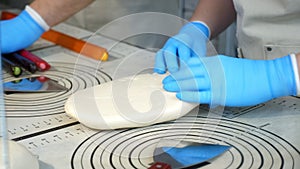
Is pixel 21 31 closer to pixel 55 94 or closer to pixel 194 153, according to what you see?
pixel 55 94

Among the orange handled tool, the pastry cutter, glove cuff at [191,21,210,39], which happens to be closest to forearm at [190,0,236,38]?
glove cuff at [191,21,210,39]

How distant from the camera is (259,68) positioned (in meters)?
0.74

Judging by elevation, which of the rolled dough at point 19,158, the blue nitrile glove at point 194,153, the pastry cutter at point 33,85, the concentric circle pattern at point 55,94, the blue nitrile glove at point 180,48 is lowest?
the concentric circle pattern at point 55,94

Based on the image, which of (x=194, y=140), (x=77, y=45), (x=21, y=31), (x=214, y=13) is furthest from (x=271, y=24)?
(x=21, y=31)

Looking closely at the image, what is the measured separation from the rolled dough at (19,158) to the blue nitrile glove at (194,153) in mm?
174

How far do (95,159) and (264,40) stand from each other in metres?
0.44

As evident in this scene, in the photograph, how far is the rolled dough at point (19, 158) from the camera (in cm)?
53

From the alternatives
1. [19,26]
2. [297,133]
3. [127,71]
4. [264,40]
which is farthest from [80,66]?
[297,133]

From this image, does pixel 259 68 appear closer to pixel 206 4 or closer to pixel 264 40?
pixel 264 40

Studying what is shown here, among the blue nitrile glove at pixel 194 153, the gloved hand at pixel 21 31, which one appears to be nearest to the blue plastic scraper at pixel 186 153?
the blue nitrile glove at pixel 194 153

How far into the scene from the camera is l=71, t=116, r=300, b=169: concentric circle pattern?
60 cm

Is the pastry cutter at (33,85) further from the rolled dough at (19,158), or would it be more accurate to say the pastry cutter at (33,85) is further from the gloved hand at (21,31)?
the rolled dough at (19,158)

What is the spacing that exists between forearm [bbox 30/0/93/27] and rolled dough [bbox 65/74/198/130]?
0.41 m

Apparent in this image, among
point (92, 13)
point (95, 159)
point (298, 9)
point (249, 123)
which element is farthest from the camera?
point (92, 13)
